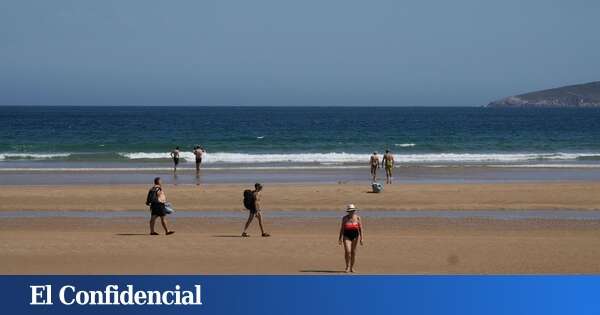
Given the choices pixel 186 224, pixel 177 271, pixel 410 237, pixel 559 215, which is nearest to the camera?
pixel 177 271

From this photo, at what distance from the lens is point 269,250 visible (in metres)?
16.7

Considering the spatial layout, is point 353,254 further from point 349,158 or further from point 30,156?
point 30,156

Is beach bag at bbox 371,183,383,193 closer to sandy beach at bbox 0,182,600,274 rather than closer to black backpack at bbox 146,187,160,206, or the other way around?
sandy beach at bbox 0,182,600,274

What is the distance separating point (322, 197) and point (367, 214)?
Result: 11.2 ft

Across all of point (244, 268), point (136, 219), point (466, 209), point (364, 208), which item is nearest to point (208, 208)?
point (136, 219)

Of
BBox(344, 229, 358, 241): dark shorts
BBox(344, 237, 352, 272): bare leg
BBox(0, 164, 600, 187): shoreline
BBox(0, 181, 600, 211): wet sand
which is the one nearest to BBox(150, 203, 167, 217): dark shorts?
BBox(0, 181, 600, 211): wet sand

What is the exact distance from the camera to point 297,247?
1698cm

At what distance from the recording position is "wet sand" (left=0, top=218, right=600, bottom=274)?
15.0 meters

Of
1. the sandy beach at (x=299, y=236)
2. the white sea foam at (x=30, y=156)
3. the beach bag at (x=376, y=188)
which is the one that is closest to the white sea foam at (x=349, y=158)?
the white sea foam at (x=30, y=156)

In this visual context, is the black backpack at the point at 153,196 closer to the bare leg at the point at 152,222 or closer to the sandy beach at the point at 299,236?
the bare leg at the point at 152,222

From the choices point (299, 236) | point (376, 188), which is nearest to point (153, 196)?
point (299, 236)

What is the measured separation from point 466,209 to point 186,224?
8229 mm

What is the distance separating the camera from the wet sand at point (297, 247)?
15.0 metres

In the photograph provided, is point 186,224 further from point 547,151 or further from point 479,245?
point 547,151
